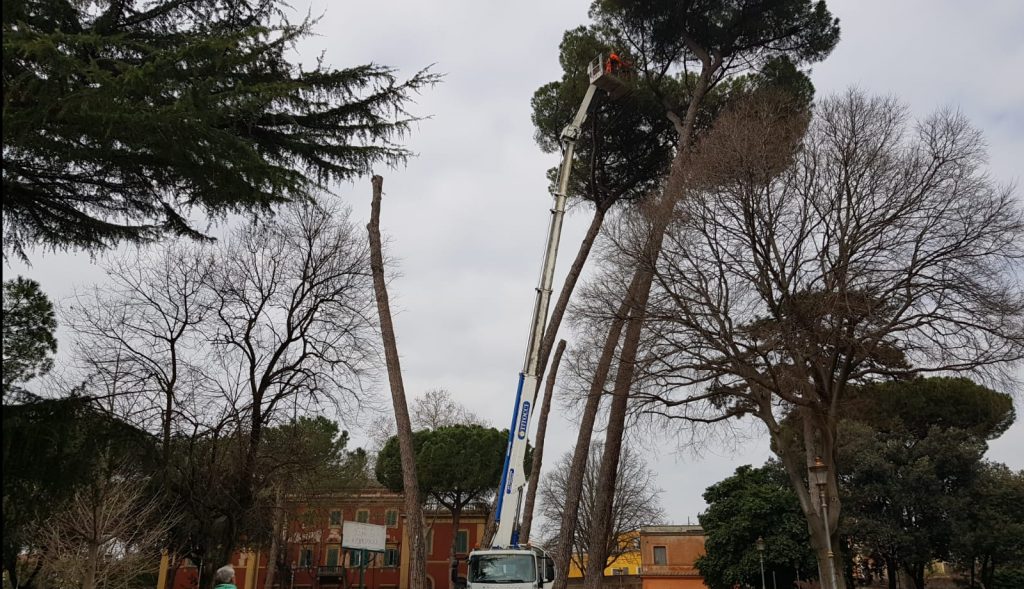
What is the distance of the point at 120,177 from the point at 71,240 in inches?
44.6

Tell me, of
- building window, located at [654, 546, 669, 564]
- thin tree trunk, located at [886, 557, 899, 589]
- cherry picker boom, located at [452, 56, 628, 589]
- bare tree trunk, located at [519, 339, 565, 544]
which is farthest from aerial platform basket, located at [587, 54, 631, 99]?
building window, located at [654, 546, 669, 564]

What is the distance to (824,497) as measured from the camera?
14453mm

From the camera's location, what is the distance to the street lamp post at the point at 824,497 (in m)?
14.2

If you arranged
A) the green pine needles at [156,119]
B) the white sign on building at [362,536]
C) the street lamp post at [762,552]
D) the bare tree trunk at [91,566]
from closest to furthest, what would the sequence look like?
1. the green pine needles at [156,119]
2. the white sign on building at [362,536]
3. the bare tree trunk at [91,566]
4. the street lamp post at [762,552]

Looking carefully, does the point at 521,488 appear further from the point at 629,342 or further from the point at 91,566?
the point at 91,566

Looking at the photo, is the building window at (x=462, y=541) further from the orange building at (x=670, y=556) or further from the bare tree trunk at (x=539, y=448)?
the bare tree trunk at (x=539, y=448)

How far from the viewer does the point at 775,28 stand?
63.5ft

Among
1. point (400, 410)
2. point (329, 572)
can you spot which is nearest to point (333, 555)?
point (329, 572)

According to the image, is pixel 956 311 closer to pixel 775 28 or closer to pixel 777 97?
pixel 777 97

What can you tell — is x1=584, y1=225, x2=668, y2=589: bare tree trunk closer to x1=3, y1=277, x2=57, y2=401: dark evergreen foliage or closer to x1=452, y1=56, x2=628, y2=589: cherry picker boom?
x1=452, y1=56, x2=628, y2=589: cherry picker boom

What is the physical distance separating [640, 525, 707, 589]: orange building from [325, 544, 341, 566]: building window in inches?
619

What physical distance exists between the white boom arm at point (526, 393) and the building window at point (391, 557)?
28.6 m

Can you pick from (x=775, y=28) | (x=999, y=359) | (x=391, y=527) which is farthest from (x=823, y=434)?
(x=391, y=527)

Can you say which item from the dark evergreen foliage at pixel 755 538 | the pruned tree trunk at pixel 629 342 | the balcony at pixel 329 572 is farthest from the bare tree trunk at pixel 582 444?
the balcony at pixel 329 572
